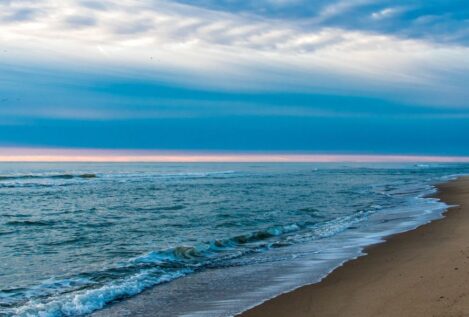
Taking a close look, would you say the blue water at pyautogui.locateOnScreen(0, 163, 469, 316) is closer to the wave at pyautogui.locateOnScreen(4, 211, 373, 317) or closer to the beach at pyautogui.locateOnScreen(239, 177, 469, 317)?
the wave at pyautogui.locateOnScreen(4, 211, 373, 317)

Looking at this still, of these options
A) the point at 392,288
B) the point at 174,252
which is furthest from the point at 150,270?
the point at 392,288

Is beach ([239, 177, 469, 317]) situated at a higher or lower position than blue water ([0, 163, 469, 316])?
higher

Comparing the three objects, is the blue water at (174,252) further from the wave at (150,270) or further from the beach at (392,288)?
the beach at (392,288)

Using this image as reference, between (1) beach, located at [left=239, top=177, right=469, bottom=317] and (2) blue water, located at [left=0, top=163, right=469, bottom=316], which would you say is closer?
(1) beach, located at [left=239, top=177, right=469, bottom=317]

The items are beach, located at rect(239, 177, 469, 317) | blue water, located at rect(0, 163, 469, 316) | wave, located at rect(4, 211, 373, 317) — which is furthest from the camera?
blue water, located at rect(0, 163, 469, 316)

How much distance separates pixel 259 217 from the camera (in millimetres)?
23438

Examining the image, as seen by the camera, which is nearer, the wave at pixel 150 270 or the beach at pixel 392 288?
the beach at pixel 392 288

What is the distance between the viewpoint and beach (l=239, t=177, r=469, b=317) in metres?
7.45

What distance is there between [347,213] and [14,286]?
1812cm

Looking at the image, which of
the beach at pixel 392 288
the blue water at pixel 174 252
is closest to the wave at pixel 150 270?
the blue water at pixel 174 252

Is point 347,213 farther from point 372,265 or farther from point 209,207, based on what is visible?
point 372,265

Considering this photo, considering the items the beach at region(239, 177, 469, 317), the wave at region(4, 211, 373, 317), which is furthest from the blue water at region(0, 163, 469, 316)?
the beach at region(239, 177, 469, 317)

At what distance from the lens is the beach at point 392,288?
24.4 ft

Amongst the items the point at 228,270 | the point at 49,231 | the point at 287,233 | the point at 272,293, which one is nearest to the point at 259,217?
the point at 287,233
